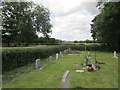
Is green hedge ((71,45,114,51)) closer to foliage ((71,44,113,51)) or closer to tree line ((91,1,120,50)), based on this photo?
foliage ((71,44,113,51))

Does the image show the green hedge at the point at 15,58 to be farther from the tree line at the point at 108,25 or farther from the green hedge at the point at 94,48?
the green hedge at the point at 94,48

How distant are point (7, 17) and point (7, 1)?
13.2 ft

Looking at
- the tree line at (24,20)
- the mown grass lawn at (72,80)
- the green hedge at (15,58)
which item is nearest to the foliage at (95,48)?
the tree line at (24,20)

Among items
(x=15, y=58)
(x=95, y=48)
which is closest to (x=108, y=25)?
(x=95, y=48)

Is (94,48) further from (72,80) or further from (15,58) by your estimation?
(72,80)

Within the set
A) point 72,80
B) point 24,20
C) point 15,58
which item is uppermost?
point 24,20

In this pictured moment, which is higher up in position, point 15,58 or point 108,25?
point 108,25

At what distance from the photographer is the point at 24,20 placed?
93.5ft

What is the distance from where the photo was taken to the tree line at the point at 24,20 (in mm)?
28109

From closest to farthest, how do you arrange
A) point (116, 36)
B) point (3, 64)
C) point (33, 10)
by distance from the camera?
point (3, 64)
point (116, 36)
point (33, 10)

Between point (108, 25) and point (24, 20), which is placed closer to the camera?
point (108, 25)

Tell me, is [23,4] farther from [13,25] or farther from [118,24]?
[118,24]

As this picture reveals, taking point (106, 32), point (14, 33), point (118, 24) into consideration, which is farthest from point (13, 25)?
point (118, 24)

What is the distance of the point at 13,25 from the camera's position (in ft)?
97.0
